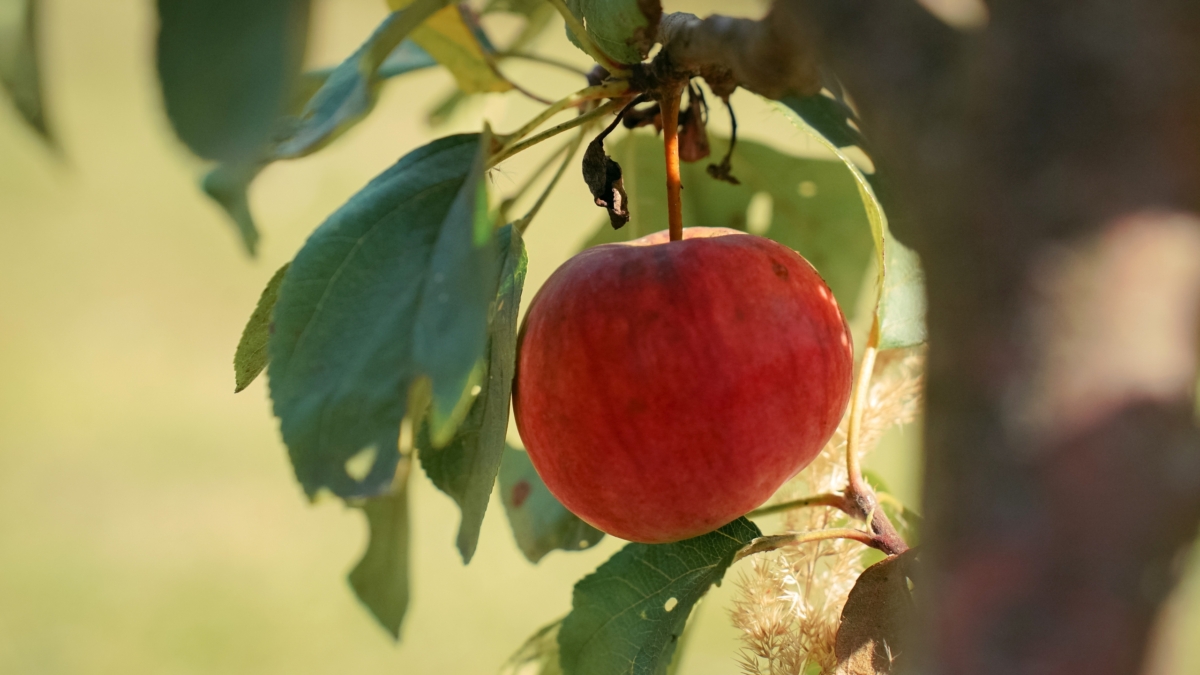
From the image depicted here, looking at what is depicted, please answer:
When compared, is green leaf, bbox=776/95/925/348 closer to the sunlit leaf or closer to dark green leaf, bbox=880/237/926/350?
dark green leaf, bbox=880/237/926/350

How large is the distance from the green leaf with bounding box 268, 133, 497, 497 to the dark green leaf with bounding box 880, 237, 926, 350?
18 cm

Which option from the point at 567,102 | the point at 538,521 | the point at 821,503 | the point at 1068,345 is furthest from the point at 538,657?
the point at 1068,345

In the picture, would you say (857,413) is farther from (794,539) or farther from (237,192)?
(237,192)

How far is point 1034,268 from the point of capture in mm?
126

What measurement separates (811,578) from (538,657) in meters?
0.15

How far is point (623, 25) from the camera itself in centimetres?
31

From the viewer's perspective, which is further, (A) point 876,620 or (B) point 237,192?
(A) point 876,620

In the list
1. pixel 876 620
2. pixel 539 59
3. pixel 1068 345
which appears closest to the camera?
pixel 1068 345

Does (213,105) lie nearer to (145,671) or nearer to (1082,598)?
(1082,598)

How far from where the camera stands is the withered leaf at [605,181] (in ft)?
1.20

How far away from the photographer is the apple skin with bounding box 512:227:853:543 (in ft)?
1.02

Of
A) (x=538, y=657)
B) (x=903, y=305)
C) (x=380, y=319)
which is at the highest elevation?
(x=380, y=319)

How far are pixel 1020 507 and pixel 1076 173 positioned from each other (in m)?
0.04

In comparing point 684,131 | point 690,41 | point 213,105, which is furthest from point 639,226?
point 213,105
